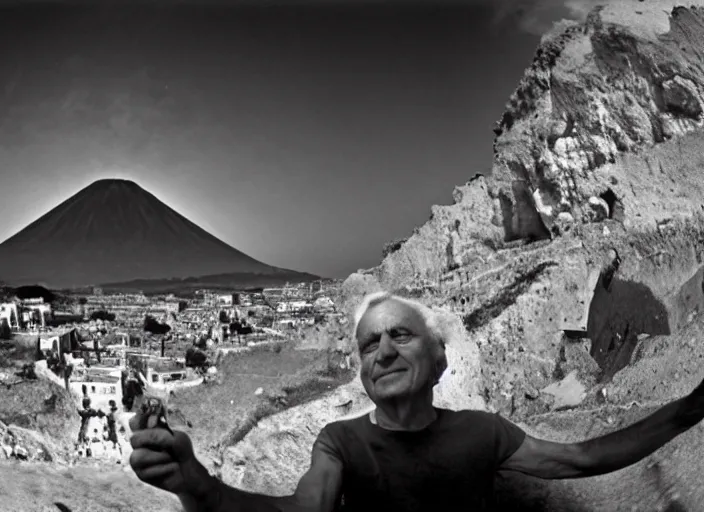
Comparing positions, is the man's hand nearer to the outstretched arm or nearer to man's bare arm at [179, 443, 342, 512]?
man's bare arm at [179, 443, 342, 512]

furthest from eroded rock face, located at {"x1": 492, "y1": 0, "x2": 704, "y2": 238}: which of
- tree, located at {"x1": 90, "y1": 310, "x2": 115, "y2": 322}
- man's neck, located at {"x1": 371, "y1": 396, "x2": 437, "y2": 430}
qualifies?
man's neck, located at {"x1": 371, "y1": 396, "x2": 437, "y2": 430}

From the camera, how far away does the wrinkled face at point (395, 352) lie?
3.74ft

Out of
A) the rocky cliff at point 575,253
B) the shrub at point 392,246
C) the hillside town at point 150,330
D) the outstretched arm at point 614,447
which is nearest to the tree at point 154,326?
the hillside town at point 150,330

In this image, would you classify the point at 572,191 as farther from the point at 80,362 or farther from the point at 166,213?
the point at 80,362

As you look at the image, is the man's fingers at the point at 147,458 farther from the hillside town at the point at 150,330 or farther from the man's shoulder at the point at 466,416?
the hillside town at the point at 150,330

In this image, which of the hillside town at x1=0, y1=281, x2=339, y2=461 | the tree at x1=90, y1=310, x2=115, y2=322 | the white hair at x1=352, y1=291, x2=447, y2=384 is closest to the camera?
the white hair at x1=352, y1=291, x2=447, y2=384

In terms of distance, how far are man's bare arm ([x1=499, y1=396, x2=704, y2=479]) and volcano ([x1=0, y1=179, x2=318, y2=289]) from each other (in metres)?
2.86

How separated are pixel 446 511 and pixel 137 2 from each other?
128 inches

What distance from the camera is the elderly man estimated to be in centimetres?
110

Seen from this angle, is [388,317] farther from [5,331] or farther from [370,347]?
[5,331]

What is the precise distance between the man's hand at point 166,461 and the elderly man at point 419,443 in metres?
0.27

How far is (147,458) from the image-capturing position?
776mm

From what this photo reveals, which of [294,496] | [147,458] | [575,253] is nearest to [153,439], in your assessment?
[147,458]

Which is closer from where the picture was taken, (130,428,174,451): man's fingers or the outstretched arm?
(130,428,174,451): man's fingers
